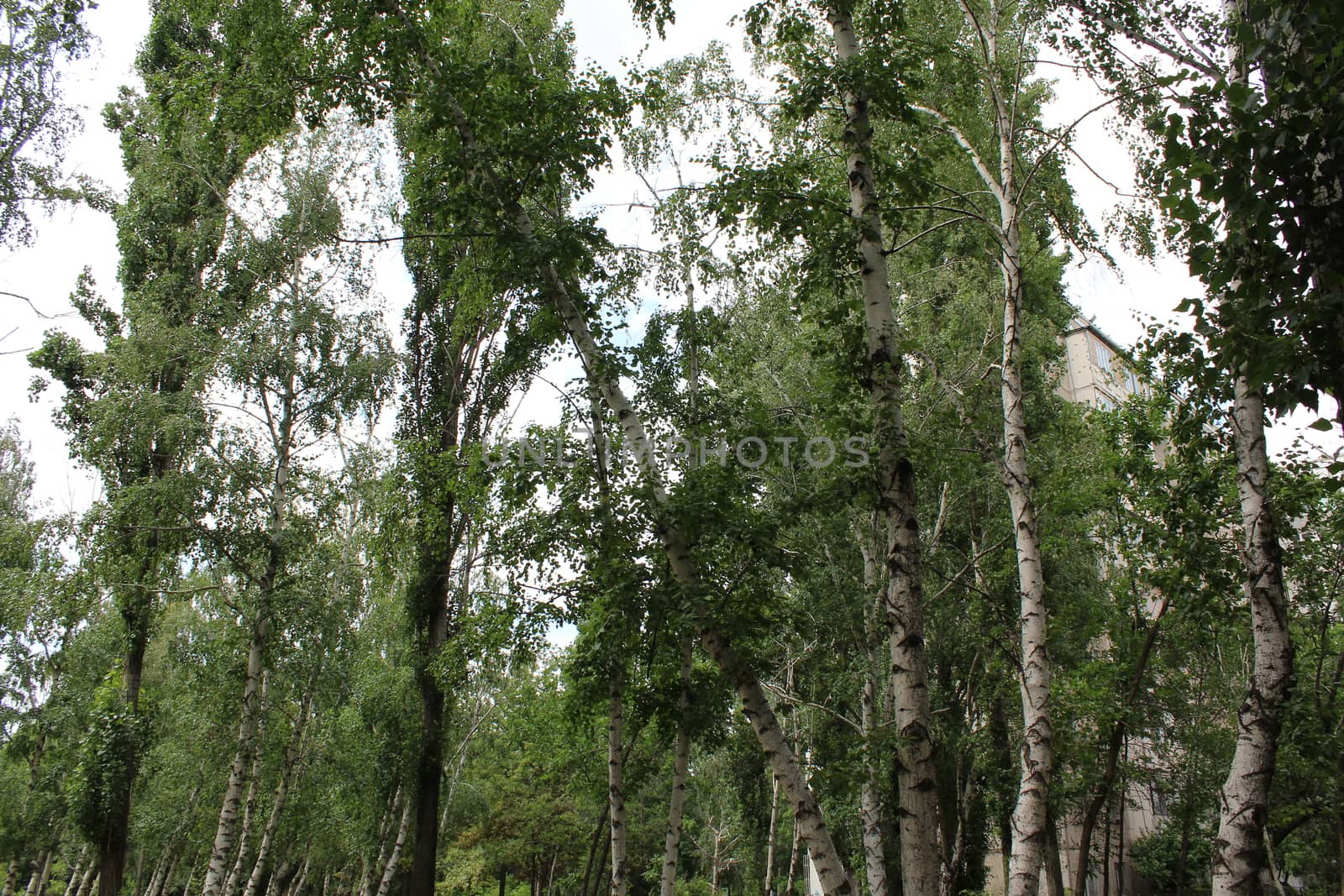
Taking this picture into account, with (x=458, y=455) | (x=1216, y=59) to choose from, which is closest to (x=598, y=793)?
(x=458, y=455)

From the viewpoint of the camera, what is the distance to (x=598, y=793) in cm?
1298

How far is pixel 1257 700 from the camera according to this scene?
455cm

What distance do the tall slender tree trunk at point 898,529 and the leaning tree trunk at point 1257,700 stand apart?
181 cm

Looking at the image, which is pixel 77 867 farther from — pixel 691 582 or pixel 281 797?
pixel 691 582

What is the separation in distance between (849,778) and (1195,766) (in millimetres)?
12744

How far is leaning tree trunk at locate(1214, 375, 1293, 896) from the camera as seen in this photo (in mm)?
4402

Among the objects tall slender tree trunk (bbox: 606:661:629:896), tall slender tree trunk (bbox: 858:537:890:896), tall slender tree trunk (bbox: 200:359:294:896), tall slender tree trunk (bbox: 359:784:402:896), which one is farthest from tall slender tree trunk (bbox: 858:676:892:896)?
tall slender tree trunk (bbox: 359:784:402:896)

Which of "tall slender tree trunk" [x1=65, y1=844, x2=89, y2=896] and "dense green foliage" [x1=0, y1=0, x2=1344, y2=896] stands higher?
"dense green foliage" [x1=0, y1=0, x2=1344, y2=896]

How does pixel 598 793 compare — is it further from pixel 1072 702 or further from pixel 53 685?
pixel 53 685

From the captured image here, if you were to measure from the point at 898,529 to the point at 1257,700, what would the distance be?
2419 mm

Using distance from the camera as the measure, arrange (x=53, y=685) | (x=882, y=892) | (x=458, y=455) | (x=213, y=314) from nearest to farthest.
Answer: (x=882, y=892) < (x=458, y=455) < (x=213, y=314) < (x=53, y=685)

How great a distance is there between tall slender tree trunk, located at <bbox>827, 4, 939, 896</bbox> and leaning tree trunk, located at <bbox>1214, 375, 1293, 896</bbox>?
71.2 inches

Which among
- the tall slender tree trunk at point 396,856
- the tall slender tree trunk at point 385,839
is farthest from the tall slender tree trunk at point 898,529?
the tall slender tree trunk at point 385,839

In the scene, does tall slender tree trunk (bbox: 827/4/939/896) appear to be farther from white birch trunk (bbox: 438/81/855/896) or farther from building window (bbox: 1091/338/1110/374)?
building window (bbox: 1091/338/1110/374)
